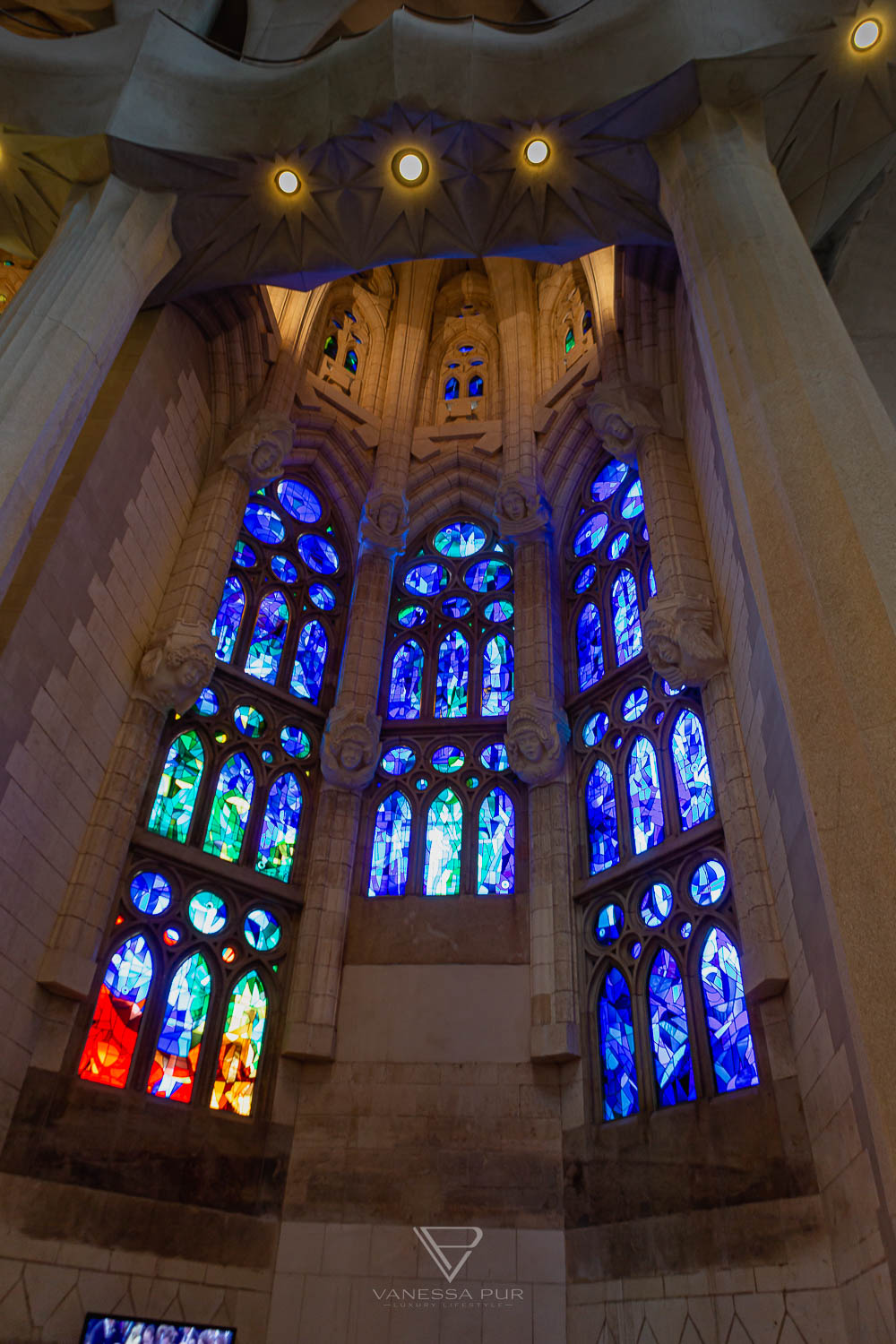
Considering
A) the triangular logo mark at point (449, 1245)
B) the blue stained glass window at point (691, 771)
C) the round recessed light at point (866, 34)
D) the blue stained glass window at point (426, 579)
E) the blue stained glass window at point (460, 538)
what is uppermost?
the blue stained glass window at point (460, 538)

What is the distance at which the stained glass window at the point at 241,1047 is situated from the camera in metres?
9.81

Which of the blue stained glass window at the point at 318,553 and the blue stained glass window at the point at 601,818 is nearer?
the blue stained glass window at the point at 601,818

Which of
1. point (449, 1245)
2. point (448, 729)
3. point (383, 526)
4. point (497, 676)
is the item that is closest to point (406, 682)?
point (448, 729)

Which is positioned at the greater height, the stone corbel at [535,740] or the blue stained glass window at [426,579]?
the blue stained glass window at [426,579]

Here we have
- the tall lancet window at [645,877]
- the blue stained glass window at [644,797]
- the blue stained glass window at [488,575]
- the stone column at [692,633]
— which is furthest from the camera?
the blue stained glass window at [488,575]

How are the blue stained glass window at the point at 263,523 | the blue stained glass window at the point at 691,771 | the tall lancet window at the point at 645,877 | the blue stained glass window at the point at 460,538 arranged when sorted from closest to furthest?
the tall lancet window at the point at 645,877, the blue stained glass window at the point at 691,771, the blue stained glass window at the point at 263,523, the blue stained glass window at the point at 460,538

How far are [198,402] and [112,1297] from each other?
1046 cm

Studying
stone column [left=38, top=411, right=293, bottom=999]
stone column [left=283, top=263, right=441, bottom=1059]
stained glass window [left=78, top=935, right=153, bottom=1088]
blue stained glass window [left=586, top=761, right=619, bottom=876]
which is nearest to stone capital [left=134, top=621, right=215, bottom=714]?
stone column [left=38, top=411, right=293, bottom=999]

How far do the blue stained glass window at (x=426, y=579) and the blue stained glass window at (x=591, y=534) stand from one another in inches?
85.2

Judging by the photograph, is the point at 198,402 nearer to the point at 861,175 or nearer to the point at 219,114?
the point at 219,114

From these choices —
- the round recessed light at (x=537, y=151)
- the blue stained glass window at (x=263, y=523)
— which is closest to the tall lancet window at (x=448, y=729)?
the blue stained glass window at (x=263, y=523)

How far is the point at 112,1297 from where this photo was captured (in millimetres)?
8164

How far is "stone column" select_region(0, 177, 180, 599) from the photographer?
7.28 meters

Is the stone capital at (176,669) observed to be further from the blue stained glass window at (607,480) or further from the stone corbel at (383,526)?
the blue stained glass window at (607,480)
